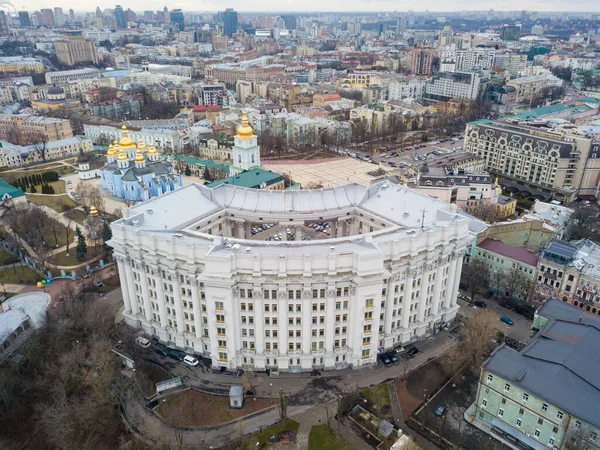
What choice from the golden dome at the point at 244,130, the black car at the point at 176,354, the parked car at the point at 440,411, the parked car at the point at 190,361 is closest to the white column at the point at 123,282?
the black car at the point at 176,354

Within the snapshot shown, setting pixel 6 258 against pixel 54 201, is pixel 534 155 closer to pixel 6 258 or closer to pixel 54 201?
pixel 54 201

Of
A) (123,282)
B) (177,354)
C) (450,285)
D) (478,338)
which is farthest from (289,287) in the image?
(450,285)

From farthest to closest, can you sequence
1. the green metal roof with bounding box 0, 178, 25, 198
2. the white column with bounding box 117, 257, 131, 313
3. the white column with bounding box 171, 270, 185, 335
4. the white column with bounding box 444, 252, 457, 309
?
the green metal roof with bounding box 0, 178, 25, 198
the white column with bounding box 444, 252, 457, 309
the white column with bounding box 117, 257, 131, 313
the white column with bounding box 171, 270, 185, 335

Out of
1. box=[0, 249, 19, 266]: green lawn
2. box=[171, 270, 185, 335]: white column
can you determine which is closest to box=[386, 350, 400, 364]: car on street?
box=[171, 270, 185, 335]: white column

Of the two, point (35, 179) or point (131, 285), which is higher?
point (131, 285)

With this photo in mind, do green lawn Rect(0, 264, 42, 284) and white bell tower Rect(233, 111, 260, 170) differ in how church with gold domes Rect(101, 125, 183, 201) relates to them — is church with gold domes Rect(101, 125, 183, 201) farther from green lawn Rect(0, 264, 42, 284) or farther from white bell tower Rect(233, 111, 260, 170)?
green lawn Rect(0, 264, 42, 284)

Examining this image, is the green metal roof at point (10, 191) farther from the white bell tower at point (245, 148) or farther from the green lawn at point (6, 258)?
the white bell tower at point (245, 148)
